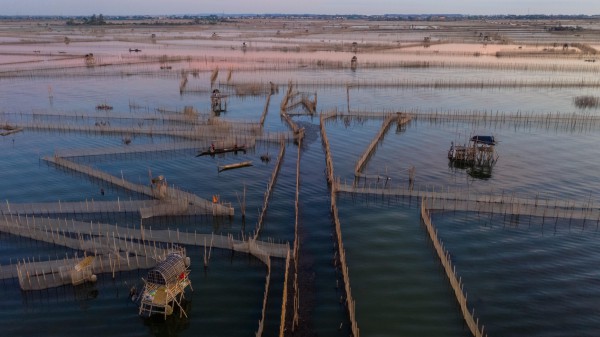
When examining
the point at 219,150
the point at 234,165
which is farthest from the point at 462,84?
the point at 234,165

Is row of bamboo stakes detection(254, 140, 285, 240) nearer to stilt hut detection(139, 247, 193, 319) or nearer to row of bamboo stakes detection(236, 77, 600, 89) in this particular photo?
stilt hut detection(139, 247, 193, 319)

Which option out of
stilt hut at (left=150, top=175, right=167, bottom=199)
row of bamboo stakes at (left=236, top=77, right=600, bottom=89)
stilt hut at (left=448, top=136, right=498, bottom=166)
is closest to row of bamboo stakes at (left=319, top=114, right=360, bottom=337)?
stilt hut at (left=150, top=175, right=167, bottom=199)

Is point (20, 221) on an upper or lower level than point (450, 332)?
upper

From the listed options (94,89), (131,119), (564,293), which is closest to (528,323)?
(564,293)

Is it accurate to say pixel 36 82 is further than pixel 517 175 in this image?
Yes

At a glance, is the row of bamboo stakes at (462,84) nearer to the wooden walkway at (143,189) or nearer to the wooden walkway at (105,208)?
the wooden walkway at (143,189)

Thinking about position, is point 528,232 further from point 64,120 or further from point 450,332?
point 64,120

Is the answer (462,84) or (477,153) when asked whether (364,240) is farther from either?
(462,84)
